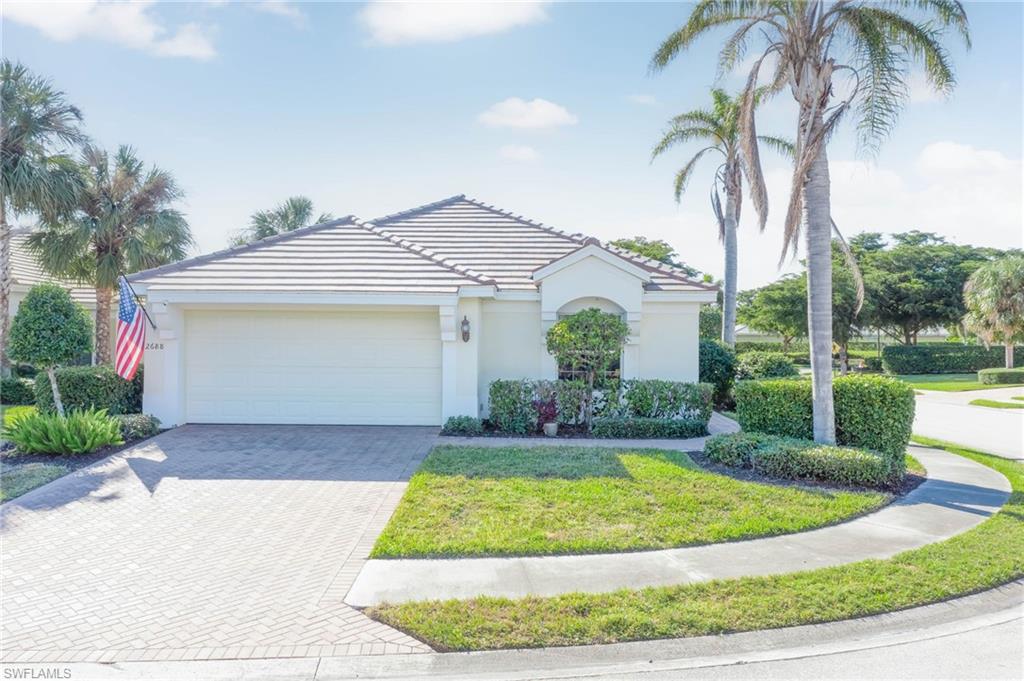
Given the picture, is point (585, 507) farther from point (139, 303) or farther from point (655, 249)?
point (655, 249)

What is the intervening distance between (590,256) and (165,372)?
9.19 m

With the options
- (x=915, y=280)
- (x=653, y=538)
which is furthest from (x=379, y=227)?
(x=915, y=280)

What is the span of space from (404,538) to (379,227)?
36.8 ft

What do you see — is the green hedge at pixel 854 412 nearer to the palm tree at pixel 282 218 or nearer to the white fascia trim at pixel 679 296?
the white fascia trim at pixel 679 296

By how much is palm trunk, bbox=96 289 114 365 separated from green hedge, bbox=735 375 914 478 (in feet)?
58.6

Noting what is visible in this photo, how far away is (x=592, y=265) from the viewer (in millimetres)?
12344

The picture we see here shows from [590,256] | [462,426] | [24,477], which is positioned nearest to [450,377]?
[462,426]

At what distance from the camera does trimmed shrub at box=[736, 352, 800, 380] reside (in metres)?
14.2

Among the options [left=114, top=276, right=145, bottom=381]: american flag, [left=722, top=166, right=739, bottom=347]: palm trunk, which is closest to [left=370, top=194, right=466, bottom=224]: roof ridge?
[left=114, top=276, right=145, bottom=381]: american flag

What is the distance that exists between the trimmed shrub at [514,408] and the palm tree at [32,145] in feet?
43.6

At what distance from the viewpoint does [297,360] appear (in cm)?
1191

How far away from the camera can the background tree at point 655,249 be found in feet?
133

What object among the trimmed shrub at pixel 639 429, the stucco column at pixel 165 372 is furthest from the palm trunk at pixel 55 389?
the trimmed shrub at pixel 639 429

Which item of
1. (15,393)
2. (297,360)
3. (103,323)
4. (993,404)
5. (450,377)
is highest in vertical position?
(103,323)
